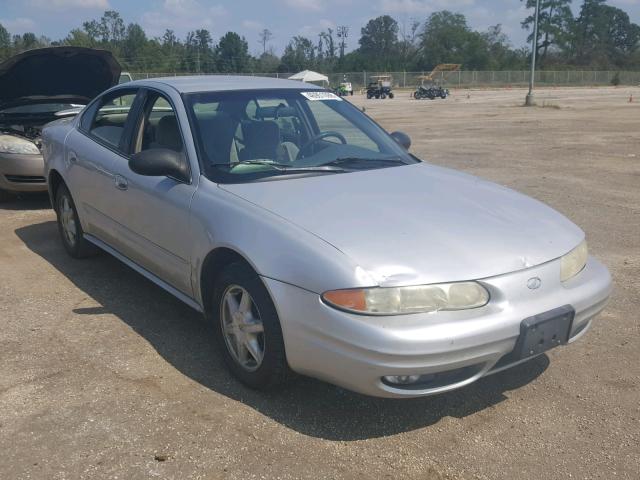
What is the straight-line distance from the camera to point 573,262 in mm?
3193

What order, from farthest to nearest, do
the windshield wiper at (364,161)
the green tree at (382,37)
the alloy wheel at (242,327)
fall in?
the green tree at (382,37)
the windshield wiper at (364,161)
the alloy wheel at (242,327)

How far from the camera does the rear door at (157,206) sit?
3.69 metres

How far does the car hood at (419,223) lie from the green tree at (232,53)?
10469cm

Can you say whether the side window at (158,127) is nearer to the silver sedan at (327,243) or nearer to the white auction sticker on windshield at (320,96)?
the silver sedan at (327,243)

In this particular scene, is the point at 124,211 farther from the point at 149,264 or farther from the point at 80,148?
the point at 80,148

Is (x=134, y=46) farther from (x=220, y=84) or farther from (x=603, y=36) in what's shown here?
(x=220, y=84)

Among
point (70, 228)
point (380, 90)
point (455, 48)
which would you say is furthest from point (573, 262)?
point (455, 48)

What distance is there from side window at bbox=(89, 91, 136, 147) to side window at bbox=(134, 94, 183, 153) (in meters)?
0.29

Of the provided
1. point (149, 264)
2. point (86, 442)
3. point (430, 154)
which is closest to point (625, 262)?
point (149, 264)

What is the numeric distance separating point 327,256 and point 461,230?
0.71 meters

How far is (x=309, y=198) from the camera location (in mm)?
3350

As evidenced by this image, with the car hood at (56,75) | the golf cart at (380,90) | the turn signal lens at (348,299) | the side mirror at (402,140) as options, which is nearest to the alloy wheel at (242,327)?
the turn signal lens at (348,299)

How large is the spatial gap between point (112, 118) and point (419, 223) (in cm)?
300

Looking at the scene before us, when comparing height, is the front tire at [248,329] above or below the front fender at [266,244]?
below
